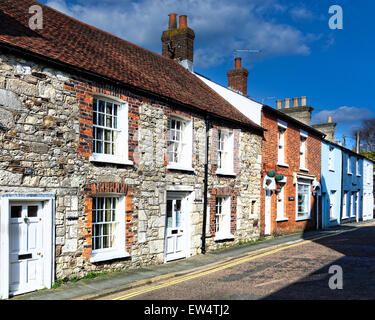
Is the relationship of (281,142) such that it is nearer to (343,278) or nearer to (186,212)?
(186,212)

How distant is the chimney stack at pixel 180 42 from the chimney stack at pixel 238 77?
12.6 ft

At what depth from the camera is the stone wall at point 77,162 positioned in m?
8.34

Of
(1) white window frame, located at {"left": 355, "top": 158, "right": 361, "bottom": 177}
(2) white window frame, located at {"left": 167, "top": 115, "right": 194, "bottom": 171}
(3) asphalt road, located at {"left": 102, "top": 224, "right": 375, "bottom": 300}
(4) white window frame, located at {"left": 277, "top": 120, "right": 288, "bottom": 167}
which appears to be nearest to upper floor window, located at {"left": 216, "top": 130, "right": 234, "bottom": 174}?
(2) white window frame, located at {"left": 167, "top": 115, "right": 194, "bottom": 171}

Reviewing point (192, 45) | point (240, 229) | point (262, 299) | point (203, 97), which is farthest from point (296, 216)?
point (262, 299)

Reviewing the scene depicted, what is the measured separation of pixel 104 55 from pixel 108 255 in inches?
243

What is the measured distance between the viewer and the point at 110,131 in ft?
35.1

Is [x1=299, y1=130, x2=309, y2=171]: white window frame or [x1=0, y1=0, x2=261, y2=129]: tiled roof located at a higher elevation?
[x1=0, y1=0, x2=261, y2=129]: tiled roof

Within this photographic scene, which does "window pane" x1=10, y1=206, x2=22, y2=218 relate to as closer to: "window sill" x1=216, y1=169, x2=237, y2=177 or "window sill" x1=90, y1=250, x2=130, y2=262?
"window sill" x1=90, y1=250, x2=130, y2=262

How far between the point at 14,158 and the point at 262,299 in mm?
5951

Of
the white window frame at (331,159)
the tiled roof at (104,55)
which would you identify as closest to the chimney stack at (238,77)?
the tiled roof at (104,55)

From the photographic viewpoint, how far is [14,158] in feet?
27.0

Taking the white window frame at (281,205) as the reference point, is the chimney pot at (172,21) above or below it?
above

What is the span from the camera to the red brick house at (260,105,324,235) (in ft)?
58.9

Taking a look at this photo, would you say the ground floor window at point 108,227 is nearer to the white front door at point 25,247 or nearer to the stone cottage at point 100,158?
the stone cottage at point 100,158
